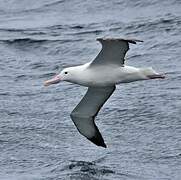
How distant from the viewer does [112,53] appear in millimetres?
17375

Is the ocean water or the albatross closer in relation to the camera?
the albatross

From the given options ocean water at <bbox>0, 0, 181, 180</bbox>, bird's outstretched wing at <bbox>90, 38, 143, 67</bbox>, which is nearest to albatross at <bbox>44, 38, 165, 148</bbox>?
bird's outstretched wing at <bbox>90, 38, 143, 67</bbox>

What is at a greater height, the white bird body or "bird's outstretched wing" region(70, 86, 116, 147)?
the white bird body

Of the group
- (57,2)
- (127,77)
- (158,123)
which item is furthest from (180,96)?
(57,2)

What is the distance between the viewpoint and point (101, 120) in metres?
20.9

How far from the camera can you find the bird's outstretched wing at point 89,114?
61.0ft

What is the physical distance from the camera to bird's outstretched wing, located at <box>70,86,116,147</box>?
18.6m

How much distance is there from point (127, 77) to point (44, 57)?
25.5 ft

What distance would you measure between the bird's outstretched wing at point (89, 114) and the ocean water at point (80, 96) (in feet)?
1.54

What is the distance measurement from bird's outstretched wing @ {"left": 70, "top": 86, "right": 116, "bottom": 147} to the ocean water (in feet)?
1.54

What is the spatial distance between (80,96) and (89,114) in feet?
11.3

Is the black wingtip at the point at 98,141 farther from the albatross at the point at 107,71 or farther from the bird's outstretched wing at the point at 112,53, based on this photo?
the bird's outstretched wing at the point at 112,53

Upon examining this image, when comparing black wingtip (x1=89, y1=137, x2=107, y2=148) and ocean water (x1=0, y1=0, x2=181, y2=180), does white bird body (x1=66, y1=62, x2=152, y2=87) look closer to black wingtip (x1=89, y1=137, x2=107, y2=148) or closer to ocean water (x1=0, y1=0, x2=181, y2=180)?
black wingtip (x1=89, y1=137, x2=107, y2=148)

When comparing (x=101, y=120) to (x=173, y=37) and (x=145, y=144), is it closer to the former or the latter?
(x=145, y=144)
